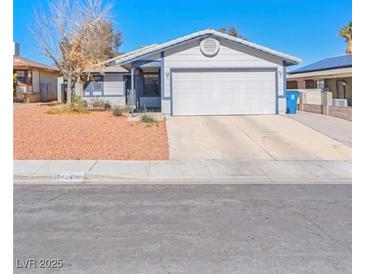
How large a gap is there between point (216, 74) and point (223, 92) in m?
1.04

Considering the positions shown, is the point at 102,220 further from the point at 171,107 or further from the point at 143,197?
the point at 171,107

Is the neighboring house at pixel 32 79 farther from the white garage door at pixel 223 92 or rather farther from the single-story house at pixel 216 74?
the white garage door at pixel 223 92

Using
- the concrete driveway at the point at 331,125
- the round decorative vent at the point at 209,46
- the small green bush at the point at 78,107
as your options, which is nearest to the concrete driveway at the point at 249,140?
the concrete driveway at the point at 331,125

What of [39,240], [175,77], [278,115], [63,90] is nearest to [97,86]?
[63,90]

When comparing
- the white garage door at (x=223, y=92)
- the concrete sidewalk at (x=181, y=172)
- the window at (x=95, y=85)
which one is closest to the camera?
the concrete sidewalk at (x=181, y=172)

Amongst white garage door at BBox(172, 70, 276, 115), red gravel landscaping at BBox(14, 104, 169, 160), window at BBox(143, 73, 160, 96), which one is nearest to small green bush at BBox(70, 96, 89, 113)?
red gravel landscaping at BBox(14, 104, 169, 160)

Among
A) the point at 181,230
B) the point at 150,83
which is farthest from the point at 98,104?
the point at 181,230

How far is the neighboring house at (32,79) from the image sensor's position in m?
34.5

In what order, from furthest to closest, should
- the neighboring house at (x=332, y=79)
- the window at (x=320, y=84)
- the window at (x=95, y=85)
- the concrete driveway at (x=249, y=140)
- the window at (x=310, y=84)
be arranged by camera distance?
the window at (x=310, y=84) → the window at (x=320, y=84) → the window at (x=95, y=85) → the neighboring house at (x=332, y=79) → the concrete driveway at (x=249, y=140)

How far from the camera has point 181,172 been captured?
31.7 ft

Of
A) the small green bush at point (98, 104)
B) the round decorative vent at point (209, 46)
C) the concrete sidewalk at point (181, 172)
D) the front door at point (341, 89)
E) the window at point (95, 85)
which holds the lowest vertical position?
the concrete sidewalk at point (181, 172)

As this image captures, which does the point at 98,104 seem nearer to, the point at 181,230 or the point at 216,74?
the point at 216,74

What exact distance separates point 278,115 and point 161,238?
16797mm

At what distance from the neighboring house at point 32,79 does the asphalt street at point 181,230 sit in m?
29.2
